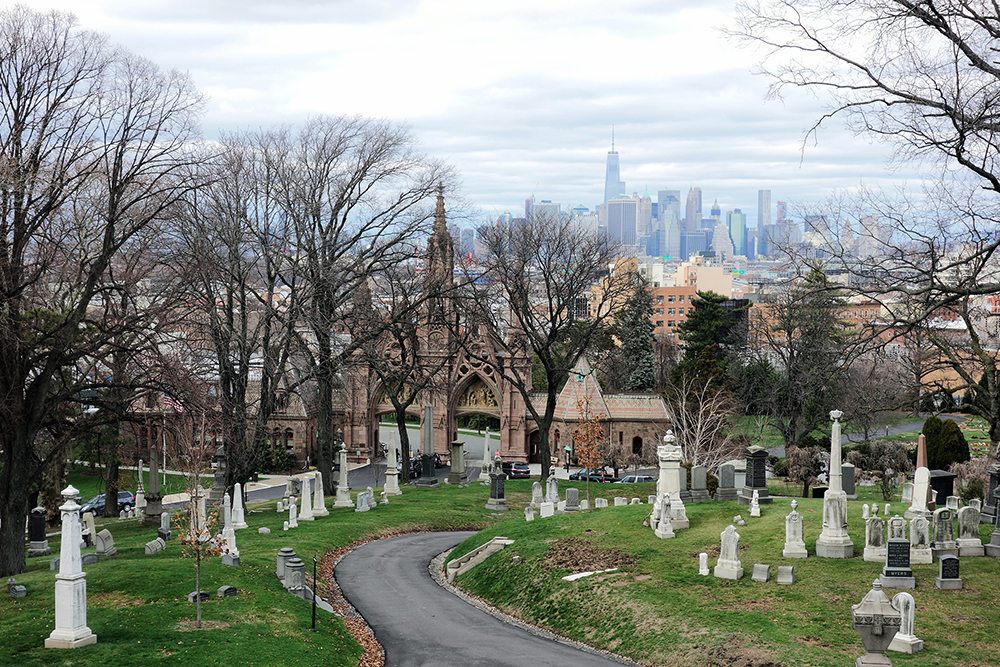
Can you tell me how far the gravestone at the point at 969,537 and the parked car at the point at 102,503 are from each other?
3005 centimetres

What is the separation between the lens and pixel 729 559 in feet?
63.0

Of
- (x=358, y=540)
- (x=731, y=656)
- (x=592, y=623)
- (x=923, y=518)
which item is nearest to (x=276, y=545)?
(x=358, y=540)

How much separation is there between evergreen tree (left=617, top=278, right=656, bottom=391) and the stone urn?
53.1 m

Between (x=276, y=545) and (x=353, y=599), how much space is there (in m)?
4.11

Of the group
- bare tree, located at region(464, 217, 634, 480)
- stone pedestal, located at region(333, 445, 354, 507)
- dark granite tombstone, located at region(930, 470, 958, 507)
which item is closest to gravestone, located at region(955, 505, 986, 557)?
dark granite tombstone, located at region(930, 470, 958, 507)

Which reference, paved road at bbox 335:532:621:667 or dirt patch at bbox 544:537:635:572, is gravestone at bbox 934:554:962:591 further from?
dirt patch at bbox 544:537:635:572

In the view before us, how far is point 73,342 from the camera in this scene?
21688 mm

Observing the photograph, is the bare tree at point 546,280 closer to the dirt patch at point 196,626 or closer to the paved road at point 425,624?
the paved road at point 425,624

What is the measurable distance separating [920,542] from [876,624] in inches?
305

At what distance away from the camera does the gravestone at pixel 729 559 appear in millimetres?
19047

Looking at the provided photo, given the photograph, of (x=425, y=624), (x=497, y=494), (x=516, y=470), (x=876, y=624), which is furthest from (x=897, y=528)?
(x=516, y=470)

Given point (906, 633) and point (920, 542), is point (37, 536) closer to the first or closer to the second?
point (906, 633)

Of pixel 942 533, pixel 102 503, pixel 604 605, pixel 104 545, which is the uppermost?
pixel 942 533

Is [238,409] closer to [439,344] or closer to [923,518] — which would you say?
[923,518]
